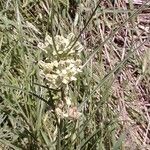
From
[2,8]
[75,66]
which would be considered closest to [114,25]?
[2,8]

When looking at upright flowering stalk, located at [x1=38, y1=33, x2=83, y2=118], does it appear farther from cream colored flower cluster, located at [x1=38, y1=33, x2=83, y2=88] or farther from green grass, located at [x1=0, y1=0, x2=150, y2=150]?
green grass, located at [x1=0, y1=0, x2=150, y2=150]

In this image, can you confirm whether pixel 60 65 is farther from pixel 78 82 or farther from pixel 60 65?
pixel 78 82

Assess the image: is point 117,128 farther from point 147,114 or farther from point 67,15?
point 67,15

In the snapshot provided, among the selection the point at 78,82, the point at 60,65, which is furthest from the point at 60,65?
the point at 78,82

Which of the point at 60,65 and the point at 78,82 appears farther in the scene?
the point at 78,82

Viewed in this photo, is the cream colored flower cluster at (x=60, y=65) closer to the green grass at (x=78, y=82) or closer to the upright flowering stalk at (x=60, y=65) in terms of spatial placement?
the upright flowering stalk at (x=60, y=65)

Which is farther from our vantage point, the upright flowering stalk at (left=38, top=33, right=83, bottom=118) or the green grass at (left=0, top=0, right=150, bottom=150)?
the green grass at (left=0, top=0, right=150, bottom=150)

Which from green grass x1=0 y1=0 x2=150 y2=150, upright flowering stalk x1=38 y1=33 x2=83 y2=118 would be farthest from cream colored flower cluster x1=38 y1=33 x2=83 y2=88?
green grass x1=0 y1=0 x2=150 y2=150

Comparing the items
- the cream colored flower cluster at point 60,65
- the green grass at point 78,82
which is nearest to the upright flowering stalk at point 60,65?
the cream colored flower cluster at point 60,65
